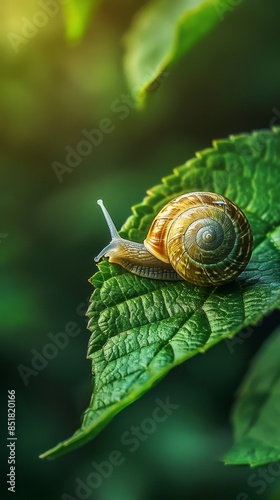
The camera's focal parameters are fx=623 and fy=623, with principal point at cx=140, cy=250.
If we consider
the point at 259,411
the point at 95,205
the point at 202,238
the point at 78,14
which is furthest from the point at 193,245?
the point at 95,205

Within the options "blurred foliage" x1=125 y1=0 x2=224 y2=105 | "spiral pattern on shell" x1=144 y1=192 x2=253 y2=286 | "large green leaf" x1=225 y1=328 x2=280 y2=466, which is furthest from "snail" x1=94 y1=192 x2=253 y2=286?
Answer: "blurred foliage" x1=125 y1=0 x2=224 y2=105

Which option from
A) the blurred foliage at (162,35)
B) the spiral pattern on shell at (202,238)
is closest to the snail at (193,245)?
the spiral pattern on shell at (202,238)

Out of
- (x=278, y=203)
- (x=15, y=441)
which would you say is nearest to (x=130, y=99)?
(x=278, y=203)

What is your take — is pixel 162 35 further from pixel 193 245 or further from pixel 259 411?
pixel 259 411

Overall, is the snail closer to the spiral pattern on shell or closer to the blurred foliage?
the spiral pattern on shell

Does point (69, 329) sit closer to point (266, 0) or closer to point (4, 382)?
point (4, 382)

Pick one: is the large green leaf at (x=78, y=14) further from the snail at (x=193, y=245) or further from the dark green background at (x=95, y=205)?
the dark green background at (x=95, y=205)
